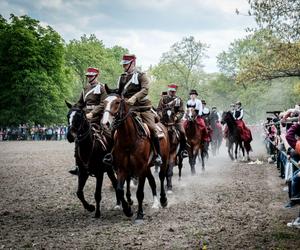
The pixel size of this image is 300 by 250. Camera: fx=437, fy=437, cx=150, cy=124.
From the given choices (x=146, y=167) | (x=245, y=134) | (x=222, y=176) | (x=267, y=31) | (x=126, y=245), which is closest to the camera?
(x=126, y=245)

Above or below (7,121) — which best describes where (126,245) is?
below

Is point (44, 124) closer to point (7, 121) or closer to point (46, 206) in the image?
point (7, 121)

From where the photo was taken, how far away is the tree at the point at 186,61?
69062 millimetres

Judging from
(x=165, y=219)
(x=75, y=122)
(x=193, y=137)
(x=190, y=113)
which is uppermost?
(x=190, y=113)

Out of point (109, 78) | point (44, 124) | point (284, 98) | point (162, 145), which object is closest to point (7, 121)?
point (44, 124)

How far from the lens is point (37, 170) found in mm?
19734

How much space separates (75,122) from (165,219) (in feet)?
9.18

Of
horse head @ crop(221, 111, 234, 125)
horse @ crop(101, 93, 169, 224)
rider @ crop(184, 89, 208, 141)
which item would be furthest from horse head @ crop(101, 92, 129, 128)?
horse head @ crop(221, 111, 234, 125)

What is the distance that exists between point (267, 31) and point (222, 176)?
1070 cm

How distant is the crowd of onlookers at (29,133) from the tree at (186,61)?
952 inches

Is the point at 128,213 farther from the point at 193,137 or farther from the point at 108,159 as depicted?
the point at 193,137

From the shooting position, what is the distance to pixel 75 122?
9312 mm

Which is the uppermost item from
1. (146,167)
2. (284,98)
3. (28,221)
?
(284,98)

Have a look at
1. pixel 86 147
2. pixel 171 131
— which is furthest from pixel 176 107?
pixel 86 147
